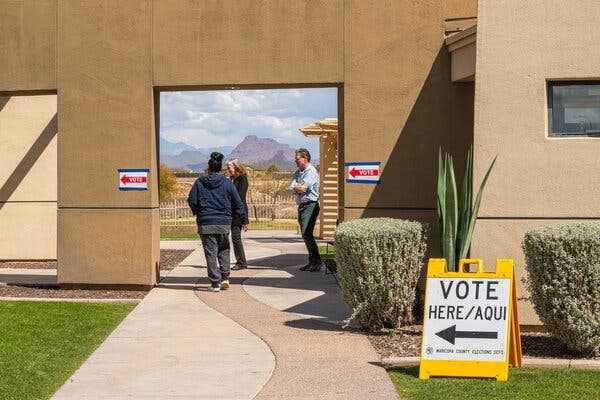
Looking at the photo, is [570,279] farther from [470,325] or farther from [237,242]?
[237,242]

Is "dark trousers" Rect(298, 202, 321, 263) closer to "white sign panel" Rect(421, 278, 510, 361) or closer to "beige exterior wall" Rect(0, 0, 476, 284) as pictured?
"beige exterior wall" Rect(0, 0, 476, 284)

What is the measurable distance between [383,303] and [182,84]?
4.79m

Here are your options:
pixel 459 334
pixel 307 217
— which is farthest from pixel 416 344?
pixel 307 217

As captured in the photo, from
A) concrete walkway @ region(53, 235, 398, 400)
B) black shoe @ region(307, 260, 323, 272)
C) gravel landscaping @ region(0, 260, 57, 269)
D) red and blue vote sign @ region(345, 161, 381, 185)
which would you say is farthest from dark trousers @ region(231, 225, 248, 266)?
gravel landscaping @ region(0, 260, 57, 269)

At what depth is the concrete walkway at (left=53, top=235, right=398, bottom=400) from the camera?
746cm

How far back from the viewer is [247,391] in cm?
738

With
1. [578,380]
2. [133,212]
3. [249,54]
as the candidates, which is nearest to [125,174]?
[133,212]

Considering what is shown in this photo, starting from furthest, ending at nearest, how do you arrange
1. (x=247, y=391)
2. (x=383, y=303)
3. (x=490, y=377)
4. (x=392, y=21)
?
(x=392, y=21)
(x=383, y=303)
(x=490, y=377)
(x=247, y=391)

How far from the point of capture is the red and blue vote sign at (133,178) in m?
12.9

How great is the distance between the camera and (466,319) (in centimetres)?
818

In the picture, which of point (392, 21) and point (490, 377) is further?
point (392, 21)

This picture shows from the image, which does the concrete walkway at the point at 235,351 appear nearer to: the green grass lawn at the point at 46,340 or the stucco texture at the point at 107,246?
the green grass lawn at the point at 46,340

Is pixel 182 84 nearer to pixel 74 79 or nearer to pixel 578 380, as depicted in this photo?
pixel 74 79

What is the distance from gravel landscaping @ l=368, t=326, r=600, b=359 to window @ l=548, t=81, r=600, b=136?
2119mm
